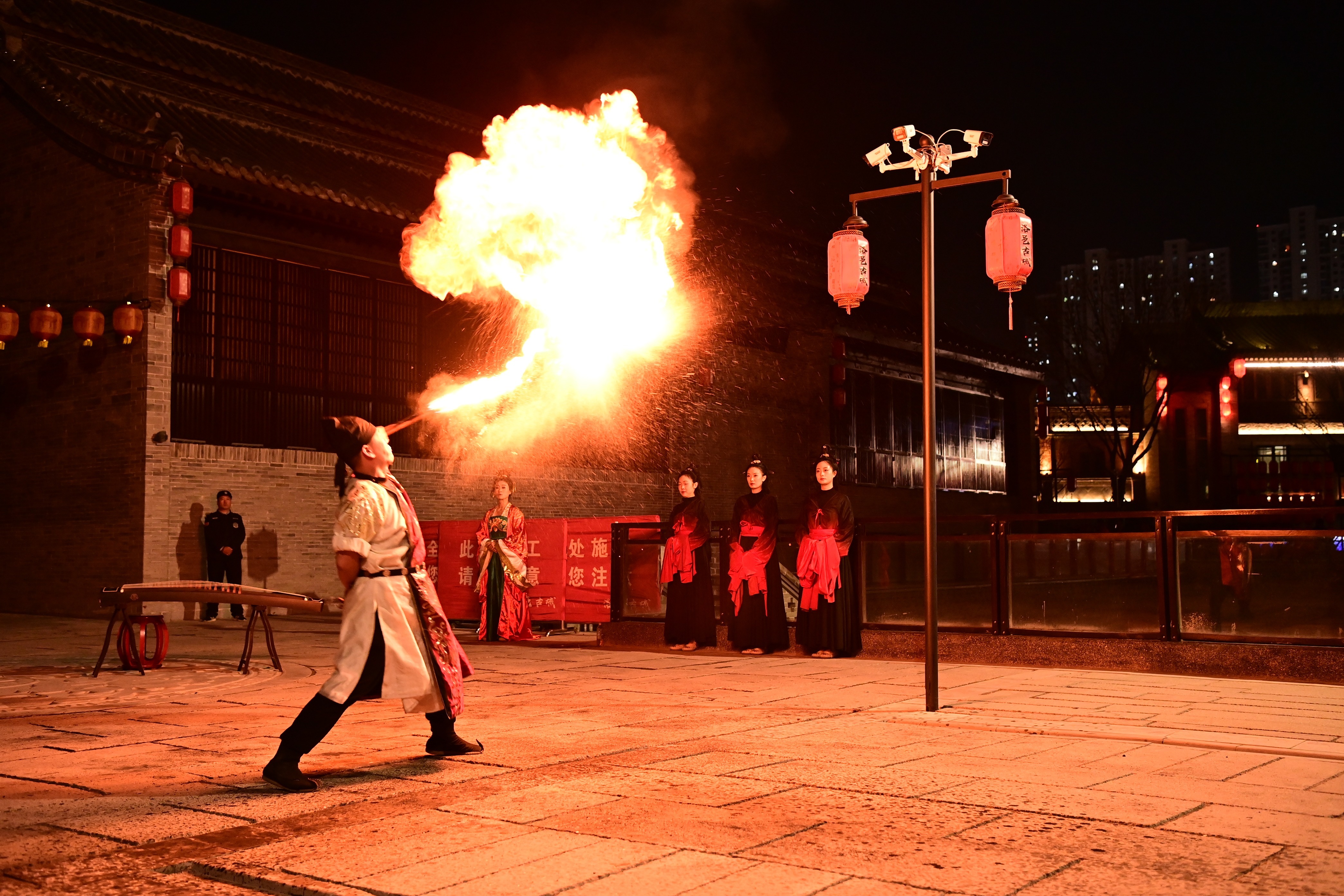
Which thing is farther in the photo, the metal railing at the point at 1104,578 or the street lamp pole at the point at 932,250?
the metal railing at the point at 1104,578

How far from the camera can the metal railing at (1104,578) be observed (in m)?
9.66

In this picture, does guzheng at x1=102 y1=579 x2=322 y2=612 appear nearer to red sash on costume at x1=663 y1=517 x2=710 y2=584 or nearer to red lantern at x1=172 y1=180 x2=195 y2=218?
red sash on costume at x1=663 y1=517 x2=710 y2=584

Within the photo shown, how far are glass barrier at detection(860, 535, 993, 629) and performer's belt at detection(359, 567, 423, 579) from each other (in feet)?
20.7

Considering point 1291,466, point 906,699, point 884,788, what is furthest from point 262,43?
point 1291,466

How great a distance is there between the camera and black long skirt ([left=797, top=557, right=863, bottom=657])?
38.1ft

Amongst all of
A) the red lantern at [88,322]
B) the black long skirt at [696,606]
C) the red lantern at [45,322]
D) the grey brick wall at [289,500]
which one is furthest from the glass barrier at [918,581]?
the red lantern at [45,322]

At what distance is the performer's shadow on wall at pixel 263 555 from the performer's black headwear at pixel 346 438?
Result: 12638 millimetres

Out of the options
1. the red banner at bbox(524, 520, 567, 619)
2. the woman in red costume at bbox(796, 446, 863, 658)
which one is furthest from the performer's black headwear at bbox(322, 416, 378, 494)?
the red banner at bbox(524, 520, 567, 619)

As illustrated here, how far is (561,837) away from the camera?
434cm

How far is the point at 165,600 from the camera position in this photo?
1000cm

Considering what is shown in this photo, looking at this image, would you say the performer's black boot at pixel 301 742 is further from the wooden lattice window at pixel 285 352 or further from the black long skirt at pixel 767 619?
the wooden lattice window at pixel 285 352

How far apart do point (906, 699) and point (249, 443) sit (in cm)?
1251

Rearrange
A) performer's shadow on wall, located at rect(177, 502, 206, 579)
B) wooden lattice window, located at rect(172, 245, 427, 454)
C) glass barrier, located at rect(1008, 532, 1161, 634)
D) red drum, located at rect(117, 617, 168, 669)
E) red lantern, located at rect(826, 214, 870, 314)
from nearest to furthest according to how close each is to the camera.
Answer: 1. red lantern, located at rect(826, 214, 870, 314)
2. glass barrier, located at rect(1008, 532, 1161, 634)
3. red drum, located at rect(117, 617, 168, 669)
4. performer's shadow on wall, located at rect(177, 502, 206, 579)
5. wooden lattice window, located at rect(172, 245, 427, 454)

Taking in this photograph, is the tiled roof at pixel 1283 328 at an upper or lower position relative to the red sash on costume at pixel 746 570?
upper
